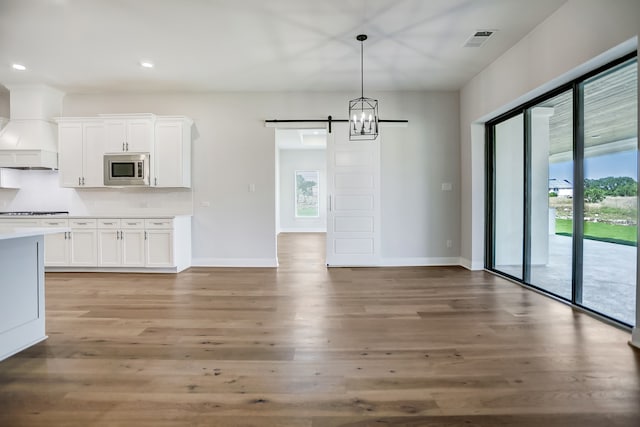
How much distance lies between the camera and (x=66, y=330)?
275 centimetres

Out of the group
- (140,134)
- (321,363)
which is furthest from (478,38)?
(140,134)

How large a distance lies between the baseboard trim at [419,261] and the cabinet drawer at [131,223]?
3798mm

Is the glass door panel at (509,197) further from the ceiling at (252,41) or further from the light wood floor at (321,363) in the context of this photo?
the ceiling at (252,41)

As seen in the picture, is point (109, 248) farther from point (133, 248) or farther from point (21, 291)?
point (21, 291)

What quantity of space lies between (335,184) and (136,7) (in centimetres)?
345

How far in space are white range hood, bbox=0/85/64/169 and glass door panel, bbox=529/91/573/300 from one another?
688 cm

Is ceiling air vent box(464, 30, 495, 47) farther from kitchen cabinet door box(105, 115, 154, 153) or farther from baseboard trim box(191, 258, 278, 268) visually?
kitchen cabinet door box(105, 115, 154, 153)

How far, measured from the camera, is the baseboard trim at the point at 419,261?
5.51 metres

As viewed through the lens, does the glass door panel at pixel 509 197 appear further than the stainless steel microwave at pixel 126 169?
No

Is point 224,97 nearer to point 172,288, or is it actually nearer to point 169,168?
point 169,168

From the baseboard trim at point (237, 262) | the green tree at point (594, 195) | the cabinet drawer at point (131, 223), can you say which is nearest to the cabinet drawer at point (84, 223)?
the cabinet drawer at point (131, 223)

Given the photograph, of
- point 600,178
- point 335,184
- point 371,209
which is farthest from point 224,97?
point 600,178

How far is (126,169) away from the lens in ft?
16.6

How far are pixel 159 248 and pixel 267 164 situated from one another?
210cm
